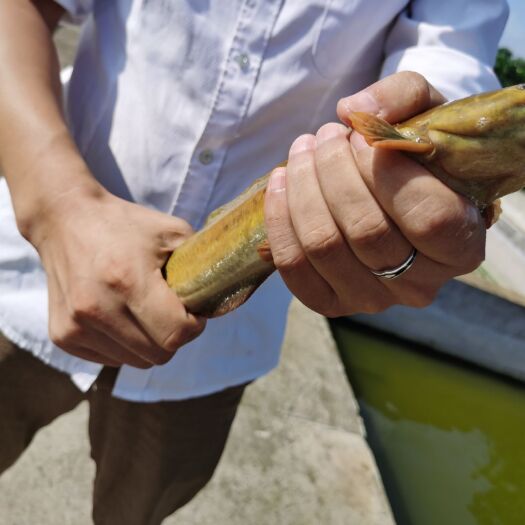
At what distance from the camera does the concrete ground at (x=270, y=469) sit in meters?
2.44

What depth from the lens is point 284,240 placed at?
37.0 inches

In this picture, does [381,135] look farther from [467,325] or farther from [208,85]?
[467,325]

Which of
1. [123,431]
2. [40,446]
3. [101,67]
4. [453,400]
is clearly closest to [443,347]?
[453,400]

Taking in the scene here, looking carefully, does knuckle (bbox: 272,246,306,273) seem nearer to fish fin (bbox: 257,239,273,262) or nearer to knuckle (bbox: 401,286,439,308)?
fish fin (bbox: 257,239,273,262)

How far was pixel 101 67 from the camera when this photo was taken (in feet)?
4.54

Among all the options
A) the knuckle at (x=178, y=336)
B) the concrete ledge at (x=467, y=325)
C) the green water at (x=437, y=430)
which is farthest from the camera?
the concrete ledge at (x=467, y=325)

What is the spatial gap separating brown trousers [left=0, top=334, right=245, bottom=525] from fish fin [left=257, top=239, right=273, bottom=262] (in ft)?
2.37

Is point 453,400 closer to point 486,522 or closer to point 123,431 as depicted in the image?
point 486,522

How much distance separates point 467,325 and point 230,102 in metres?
5.45

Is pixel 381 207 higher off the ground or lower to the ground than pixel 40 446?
higher

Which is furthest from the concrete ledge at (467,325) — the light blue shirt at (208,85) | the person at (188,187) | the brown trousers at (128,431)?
the light blue shirt at (208,85)

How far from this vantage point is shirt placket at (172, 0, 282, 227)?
4.10 feet

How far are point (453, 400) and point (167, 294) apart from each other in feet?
17.6

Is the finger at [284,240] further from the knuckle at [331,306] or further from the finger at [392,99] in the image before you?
the finger at [392,99]
